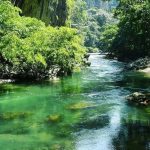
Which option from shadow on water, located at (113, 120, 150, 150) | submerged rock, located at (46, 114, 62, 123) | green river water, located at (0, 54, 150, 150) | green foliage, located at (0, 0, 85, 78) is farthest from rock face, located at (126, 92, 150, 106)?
green foliage, located at (0, 0, 85, 78)

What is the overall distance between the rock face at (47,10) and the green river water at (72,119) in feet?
87.8

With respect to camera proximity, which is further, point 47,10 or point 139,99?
point 47,10

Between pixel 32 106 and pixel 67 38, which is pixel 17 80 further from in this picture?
pixel 32 106

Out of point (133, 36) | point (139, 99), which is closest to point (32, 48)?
point (139, 99)

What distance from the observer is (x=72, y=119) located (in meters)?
29.6

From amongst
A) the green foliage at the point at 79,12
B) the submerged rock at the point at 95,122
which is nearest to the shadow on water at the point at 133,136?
the submerged rock at the point at 95,122

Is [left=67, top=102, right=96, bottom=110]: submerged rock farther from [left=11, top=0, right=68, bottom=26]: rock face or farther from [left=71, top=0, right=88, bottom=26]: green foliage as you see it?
[left=71, top=0, right=88, bottom=26]: green foliage

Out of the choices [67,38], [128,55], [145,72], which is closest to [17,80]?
[67,38]

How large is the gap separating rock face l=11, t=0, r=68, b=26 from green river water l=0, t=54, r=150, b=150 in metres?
26.8

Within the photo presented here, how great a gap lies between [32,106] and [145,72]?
35094 millimetres

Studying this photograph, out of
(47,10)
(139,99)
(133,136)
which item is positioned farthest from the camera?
(47,10)

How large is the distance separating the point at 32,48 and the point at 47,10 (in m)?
29.5

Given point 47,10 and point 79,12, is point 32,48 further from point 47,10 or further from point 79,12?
point 79,12

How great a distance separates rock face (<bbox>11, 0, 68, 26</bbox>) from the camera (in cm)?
7019
